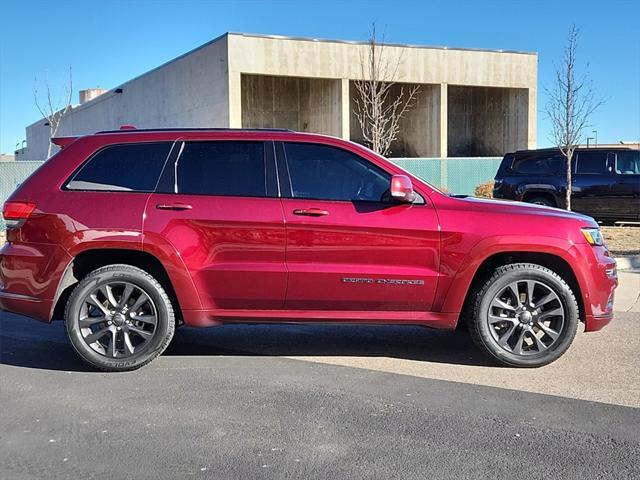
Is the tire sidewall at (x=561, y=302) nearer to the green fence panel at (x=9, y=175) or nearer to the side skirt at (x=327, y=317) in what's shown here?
the side skirt at (x=327, y=317)

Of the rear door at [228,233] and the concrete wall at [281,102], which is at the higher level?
the concrete wall at [281,102]

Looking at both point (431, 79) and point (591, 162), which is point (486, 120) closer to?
point (431, 79)

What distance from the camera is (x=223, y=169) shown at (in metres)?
5.53

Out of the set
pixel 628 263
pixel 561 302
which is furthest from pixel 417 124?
pixel 561 302

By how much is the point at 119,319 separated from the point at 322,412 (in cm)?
191

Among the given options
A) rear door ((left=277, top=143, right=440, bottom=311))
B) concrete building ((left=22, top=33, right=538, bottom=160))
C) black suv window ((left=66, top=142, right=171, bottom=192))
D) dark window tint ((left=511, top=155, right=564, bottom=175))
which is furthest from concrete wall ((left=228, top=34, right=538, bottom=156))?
rear door ((left=277, top=143, right=440, bottom=311))

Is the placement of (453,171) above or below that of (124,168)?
above

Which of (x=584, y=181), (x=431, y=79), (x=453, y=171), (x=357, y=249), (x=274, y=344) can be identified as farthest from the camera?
(x=431, y=79)

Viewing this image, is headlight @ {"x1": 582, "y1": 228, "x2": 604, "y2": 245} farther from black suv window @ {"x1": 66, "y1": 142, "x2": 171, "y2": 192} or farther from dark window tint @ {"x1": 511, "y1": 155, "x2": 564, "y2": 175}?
dark window tint @ {"x1": 511, "y1": 155, "x2": 564, "y2": 175}

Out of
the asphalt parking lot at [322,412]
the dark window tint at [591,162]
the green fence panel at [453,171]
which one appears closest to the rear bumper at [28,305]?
the asphalt parking lot at [322,412]

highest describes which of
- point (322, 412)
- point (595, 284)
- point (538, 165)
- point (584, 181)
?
point (538, 165)

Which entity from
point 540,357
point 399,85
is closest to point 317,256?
point 540,357

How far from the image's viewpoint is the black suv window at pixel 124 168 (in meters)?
5.49

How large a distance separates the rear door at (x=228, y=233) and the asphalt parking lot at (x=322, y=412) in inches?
26.5
